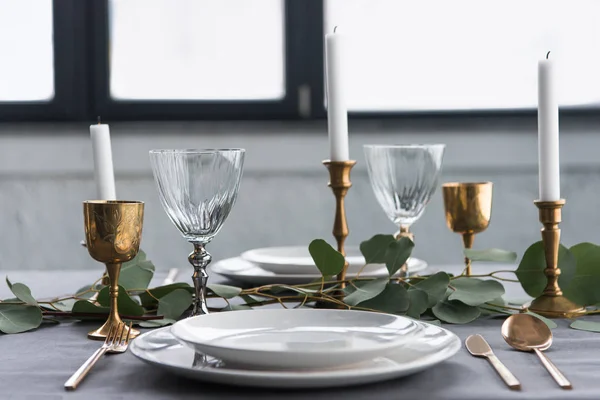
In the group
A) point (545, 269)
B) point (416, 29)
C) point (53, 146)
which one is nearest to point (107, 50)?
point (53, 146)

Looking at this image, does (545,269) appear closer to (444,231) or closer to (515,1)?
(444,231)

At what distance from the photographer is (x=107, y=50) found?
222 cm

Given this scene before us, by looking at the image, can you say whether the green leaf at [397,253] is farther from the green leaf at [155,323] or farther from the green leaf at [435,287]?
the green leaf at [155,323]

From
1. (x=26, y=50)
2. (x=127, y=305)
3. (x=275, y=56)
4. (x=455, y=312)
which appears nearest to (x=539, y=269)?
(x=455, y=312)

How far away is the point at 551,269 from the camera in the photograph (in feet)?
2.80

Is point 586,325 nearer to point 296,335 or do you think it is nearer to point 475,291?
point 475,291

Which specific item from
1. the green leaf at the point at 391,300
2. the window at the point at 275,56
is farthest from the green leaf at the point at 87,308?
the window at the point at 275,56

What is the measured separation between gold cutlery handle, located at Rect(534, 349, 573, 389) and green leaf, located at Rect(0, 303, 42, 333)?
A: 49 cm

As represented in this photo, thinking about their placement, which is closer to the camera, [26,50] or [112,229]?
[112,229]

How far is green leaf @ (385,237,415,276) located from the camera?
81cm

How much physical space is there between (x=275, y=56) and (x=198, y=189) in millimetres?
1585

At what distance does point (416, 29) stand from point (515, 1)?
310 millimetres

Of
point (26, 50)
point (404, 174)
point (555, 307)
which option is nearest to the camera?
point (555, 307)

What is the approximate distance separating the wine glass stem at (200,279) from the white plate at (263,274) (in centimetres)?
22
